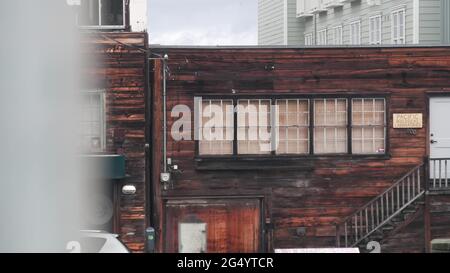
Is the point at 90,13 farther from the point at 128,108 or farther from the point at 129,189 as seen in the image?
the point at 129,189

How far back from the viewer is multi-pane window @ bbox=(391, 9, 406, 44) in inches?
1340

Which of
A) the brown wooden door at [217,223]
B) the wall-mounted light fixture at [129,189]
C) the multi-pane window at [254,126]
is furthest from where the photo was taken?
the multi-pane window at [254,126]

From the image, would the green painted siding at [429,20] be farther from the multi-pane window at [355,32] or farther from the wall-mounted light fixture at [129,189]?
the wall-mounted light fixture at [129,189]

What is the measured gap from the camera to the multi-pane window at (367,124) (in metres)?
23.3

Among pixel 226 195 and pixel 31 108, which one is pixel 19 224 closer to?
pixel 31 108

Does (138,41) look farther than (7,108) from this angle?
Yes

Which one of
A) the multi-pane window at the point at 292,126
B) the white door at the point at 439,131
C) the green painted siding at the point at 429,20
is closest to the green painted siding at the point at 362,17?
the green painted siding at the point at 429,20

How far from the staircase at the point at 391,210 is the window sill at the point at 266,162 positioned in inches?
32.4

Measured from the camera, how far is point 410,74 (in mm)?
23297

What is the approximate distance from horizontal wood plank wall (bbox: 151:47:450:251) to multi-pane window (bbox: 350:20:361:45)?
50.7ft

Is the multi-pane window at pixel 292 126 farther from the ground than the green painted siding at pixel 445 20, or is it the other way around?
the green painted siding at pixel 445 20

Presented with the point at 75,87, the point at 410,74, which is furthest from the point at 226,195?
the point at 75,87

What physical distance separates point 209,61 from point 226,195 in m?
3.19

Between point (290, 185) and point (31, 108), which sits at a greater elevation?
point (31, 108)
